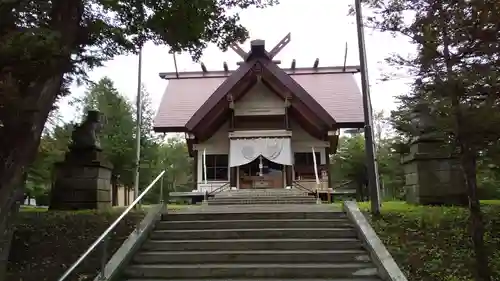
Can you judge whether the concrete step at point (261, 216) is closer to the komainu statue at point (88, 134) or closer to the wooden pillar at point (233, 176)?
the komainu statue at point (88, 134)

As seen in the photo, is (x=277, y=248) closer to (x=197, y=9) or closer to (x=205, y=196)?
(x=197, y=9)

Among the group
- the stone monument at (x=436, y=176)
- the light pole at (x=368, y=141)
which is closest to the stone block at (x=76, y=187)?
the light pole at (x=368, y=141)

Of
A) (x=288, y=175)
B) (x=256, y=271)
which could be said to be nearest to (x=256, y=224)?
(x=256, y=271)

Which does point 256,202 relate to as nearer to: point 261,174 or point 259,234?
point 261,174

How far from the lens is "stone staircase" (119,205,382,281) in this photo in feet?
18.5

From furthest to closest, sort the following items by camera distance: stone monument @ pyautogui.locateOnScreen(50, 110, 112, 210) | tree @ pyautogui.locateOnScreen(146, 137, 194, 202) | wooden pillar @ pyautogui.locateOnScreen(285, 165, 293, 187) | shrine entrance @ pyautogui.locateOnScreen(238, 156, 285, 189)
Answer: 1. tree @ pyautogui.locateOnScreen(146, 137, 194, 202)
2. shrine entrance @ pyautogui.locateOnScreen(238, 156, 285, 189)
3. wooden pillar @ pyautogui.locateOnScreen(285, 165, 293, 187)
4. stone monument @ pyautogui.locateOnScreen(50, 110, 112, 210)

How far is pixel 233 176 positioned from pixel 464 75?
1127 cm

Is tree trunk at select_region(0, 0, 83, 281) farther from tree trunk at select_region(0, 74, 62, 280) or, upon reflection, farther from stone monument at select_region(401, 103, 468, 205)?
stone monument at select_region(401, 103, 468, 205)

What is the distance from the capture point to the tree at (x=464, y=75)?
17.6ft

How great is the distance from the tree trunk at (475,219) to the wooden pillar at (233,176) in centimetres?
1084

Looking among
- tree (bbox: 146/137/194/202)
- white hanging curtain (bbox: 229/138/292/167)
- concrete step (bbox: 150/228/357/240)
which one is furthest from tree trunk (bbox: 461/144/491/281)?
tree (bbox: 146/137/194/202)

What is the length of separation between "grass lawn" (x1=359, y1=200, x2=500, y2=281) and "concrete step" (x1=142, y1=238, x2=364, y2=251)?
2.19 feet

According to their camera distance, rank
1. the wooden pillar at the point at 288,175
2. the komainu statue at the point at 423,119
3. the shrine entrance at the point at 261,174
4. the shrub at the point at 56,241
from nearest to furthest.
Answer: the komainu statue at the point at 423,119 < the shrub at the point at 56,241 < the wooden pillar at the point at 288,175 < the shrine entrance at the point at 261,174

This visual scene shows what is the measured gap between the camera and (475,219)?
5.53 m
